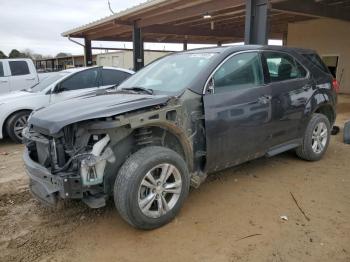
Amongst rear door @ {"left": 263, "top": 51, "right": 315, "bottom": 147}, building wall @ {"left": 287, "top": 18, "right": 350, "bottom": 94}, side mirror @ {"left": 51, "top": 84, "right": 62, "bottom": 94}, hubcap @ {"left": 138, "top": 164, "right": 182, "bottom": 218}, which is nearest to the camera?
hubcap @ {"left": 138, "top": 164, "right": 182, "bottom": 218}

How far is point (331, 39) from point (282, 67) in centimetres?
1271

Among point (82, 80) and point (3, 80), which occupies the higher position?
point (82, 80)

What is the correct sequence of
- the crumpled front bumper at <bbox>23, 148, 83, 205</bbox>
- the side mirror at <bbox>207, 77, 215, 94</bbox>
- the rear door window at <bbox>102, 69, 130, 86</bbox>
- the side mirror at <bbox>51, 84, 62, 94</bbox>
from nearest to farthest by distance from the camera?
the crumpled front bumper at <bbox>23, 148, 83, 205</bbox> < the side mirror at <bbox>207, 77, 215, 94</bbox> < the side mirror at <bbox>51, 84, 62, 94</bbox> < the rear door window at <bbox>102, 69, 130, 86</bbox>

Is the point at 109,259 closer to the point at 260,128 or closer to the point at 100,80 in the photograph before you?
the point at 260,128

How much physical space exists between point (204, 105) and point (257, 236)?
1.40 metres

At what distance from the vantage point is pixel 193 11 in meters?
10.4

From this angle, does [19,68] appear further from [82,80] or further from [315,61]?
[315,61]

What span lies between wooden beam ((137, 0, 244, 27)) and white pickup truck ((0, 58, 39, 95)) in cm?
478

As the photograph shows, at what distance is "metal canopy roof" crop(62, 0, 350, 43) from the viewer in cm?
968

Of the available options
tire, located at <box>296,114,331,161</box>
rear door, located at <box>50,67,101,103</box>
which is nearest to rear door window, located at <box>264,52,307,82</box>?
tire, located at <box>296,114,331,161</box>

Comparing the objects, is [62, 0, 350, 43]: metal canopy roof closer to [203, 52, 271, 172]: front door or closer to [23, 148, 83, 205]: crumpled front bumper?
[203, 52, 271, 172]: front door

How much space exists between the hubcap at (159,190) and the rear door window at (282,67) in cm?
197

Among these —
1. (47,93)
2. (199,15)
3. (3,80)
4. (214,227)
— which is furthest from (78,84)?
(199,15)

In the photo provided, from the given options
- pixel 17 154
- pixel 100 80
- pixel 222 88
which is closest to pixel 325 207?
pixel 222 88
